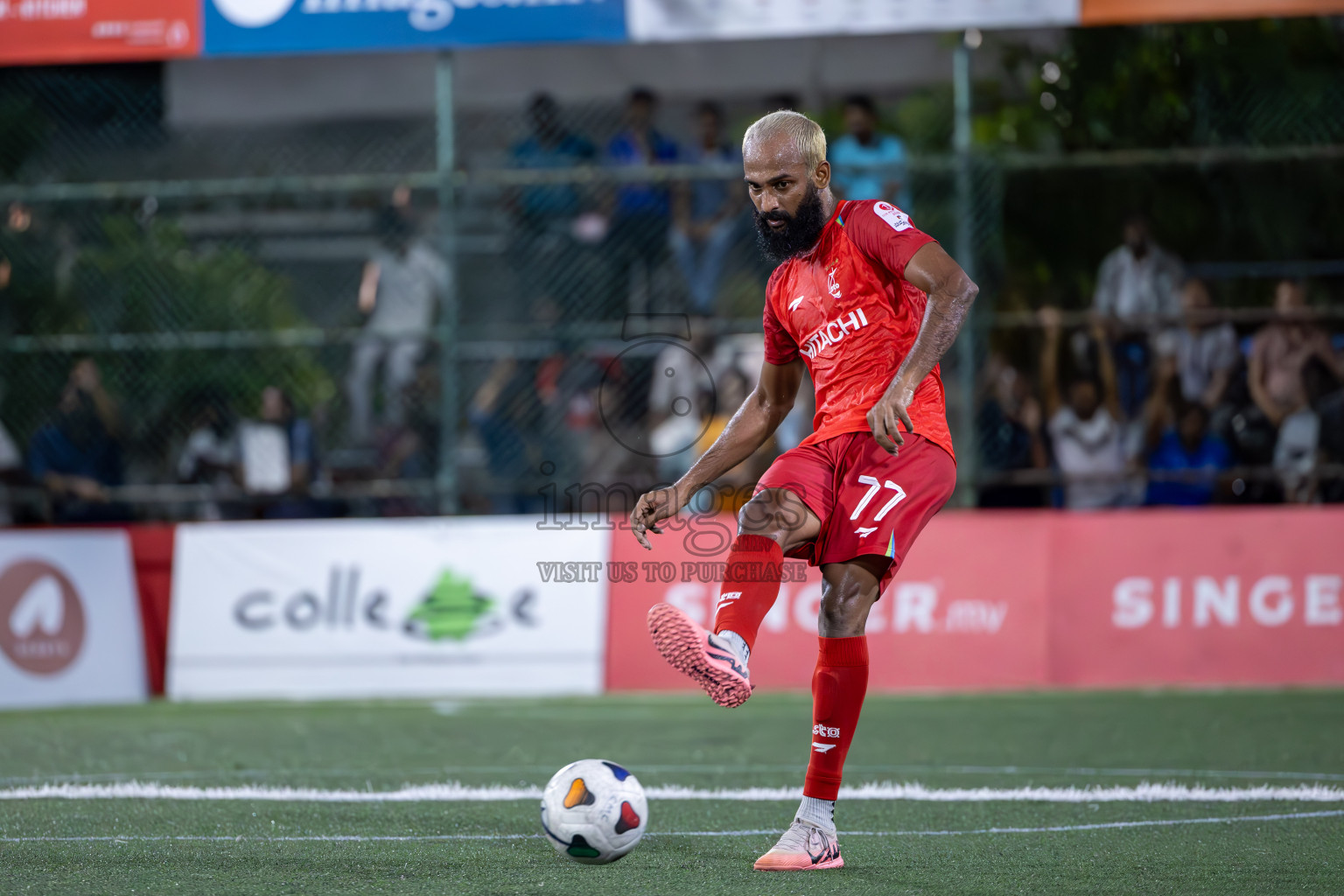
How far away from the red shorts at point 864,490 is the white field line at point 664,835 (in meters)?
1.10

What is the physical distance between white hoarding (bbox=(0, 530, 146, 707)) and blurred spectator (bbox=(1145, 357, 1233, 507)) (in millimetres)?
7678

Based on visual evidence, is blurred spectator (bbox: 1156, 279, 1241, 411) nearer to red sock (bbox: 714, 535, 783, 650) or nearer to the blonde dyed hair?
the blonde dyed hair

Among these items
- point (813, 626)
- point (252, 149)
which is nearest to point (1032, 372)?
point (813, 626)

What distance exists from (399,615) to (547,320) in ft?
8.32

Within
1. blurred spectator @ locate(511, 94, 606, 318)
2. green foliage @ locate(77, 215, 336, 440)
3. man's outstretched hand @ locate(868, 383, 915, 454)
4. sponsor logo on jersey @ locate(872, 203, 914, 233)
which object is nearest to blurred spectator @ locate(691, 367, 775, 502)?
blurred spectator @ locate(511, 94, 606, 318)

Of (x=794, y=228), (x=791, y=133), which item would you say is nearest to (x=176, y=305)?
(x=794, y=228)

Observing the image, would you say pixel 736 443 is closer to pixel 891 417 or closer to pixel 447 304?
pixel 891 417

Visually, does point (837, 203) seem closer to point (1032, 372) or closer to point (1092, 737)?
point (1092, 737)

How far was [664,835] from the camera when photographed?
5.70m

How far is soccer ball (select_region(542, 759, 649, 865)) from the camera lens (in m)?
4.76

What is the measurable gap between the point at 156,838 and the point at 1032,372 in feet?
25.3

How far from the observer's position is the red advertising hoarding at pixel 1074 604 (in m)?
10.9

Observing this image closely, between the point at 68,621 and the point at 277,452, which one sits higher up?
the point at 277,452

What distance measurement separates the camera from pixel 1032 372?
11578 mm
